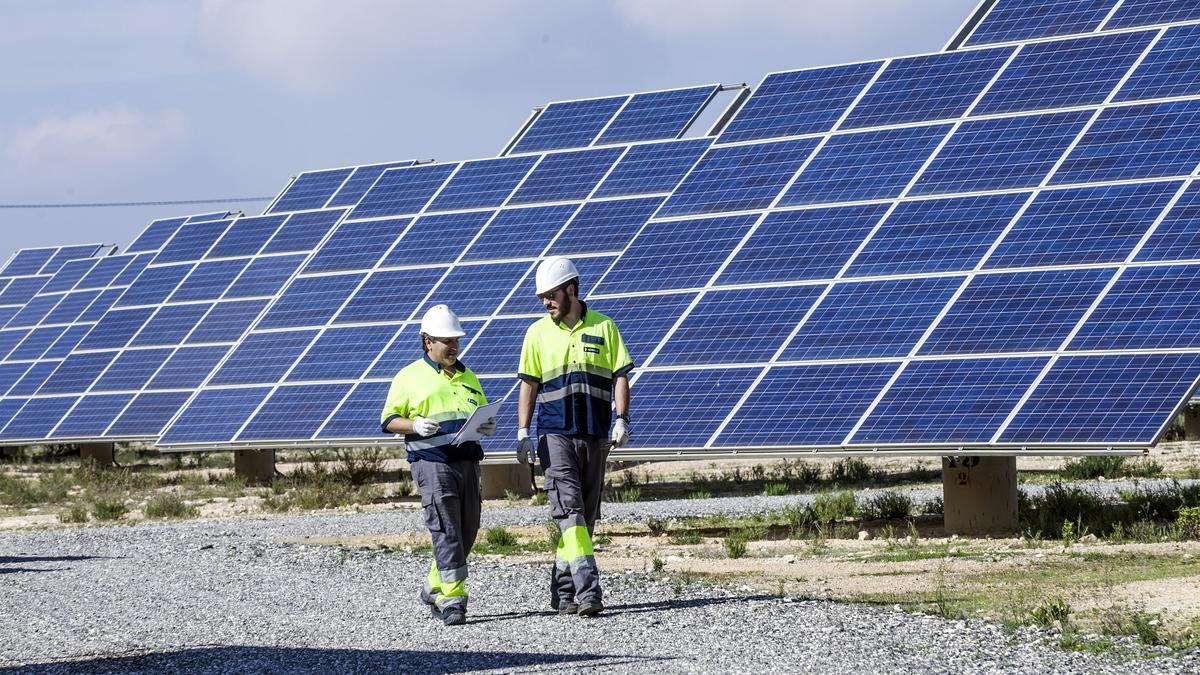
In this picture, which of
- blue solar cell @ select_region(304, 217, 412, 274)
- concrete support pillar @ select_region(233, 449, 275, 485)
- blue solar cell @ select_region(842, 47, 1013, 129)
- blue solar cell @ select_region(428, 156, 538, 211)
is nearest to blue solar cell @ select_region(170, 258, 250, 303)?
concrete support pillar @ select_region(233, 449, 275, 485)

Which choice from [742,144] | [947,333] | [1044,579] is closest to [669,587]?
[1044,579]

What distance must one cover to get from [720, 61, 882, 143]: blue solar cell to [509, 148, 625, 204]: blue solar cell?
12.7ft

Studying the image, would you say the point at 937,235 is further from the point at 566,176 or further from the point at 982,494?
the point at 566,176

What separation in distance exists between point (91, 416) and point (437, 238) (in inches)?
394

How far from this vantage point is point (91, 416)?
33781mm

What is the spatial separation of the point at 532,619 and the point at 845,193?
1069cm

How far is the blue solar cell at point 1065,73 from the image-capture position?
20594 millimetres

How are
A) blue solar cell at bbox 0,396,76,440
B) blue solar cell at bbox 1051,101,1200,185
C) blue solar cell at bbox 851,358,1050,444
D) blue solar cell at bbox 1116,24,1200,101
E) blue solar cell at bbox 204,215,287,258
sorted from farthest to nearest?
blue solar cell at bbox 204,215,287,258, blue solar cell at bbox 0,396,76,440, blue solar cell at bbox 1116,24,1200,101, blue solar cell at bbox 1051,101,1200,185, blue solar cell at bbox 851,358,1050,444

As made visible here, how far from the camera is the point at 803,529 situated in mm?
17500

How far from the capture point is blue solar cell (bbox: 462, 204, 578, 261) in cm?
2584

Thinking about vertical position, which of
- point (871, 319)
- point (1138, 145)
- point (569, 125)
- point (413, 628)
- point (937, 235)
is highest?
point (569, 125)

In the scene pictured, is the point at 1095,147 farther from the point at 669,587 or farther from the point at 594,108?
the point at 594,108

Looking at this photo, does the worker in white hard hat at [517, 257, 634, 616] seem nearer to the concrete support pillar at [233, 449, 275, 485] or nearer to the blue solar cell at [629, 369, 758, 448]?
the blue solar cell at [629, 369, 758, 448]

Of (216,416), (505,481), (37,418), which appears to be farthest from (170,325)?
(505,481)
